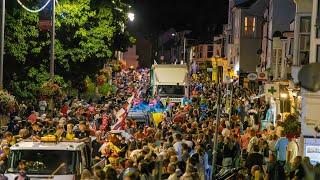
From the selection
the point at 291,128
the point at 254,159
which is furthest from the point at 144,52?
the point at 254,159

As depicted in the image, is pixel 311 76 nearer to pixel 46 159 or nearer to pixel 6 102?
pixel 46 159

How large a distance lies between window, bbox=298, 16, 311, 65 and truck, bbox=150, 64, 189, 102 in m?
19.0

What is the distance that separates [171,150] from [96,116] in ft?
46.4

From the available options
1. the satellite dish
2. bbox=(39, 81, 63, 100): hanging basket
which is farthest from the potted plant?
the satellite dish

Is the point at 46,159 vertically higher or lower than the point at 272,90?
lower

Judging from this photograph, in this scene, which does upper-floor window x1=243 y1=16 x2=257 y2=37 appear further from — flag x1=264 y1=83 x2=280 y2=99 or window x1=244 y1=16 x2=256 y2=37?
flag x1=264 y1=83 x2=280 y2=99

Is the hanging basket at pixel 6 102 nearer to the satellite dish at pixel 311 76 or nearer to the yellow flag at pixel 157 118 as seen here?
the yellow flag at pixel 157 118

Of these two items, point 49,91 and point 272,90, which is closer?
point 49,91

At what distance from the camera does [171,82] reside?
43594 mm

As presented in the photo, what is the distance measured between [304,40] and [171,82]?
63.8ft

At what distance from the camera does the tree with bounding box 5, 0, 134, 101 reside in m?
33.8

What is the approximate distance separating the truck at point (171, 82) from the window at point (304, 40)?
1904 centimetres

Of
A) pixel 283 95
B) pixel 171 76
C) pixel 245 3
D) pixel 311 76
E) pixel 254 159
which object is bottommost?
pixel 254 159

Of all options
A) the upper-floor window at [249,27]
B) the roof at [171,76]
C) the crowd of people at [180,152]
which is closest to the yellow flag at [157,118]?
the crowd of people at [180,152]
